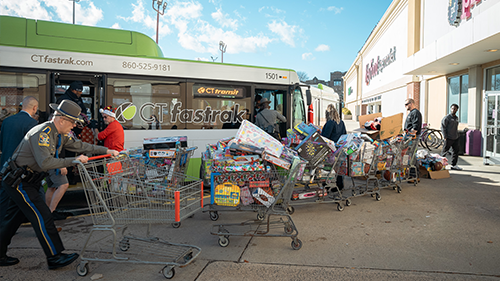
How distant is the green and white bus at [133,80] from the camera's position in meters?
6.24

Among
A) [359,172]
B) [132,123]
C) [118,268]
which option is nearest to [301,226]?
[359,172]

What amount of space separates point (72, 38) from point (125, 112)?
6.34 ft

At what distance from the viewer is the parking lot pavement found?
347 cm

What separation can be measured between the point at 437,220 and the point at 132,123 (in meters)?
6.21

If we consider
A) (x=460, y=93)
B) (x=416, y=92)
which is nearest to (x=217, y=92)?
(x=460, y=93)

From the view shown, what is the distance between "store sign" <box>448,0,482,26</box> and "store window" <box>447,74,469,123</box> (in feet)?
8.67

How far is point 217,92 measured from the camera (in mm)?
7672

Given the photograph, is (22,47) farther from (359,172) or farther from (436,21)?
(436,21)

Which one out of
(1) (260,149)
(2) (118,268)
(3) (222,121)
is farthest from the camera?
(3) (222,121)

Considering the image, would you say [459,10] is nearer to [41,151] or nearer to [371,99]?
[41,151]

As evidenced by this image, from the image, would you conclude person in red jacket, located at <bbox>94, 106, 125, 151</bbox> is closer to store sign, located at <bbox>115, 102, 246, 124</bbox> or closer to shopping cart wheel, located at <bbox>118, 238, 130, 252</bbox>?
store sign, located at <bbox>115, 102, 246, 124</bbox>

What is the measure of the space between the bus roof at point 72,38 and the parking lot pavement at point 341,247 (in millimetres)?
3665

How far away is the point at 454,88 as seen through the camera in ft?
50.0

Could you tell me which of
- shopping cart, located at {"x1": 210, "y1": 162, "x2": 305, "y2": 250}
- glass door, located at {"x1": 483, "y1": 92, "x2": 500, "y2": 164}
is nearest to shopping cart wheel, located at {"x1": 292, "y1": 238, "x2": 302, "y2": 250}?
shopping cart, located at {"x1": 210, "y1": 162, "x2": 305, "y2": 250}
